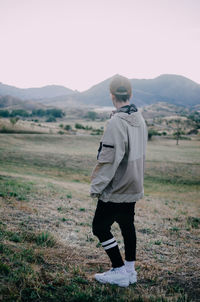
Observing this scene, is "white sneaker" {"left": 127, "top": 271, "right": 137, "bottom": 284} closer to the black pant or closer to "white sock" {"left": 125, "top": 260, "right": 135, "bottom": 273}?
"white sock" {"left": 125, "top": 260, "right": 135, "bottom": 273}

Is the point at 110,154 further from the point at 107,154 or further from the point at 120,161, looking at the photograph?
the point at 120,161

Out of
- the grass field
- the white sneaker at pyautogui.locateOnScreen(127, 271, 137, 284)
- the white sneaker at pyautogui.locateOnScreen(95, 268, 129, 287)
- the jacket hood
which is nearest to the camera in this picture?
the grass field

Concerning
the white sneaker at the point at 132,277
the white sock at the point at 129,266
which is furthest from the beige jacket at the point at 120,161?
the white sneaker at the point at 132,277

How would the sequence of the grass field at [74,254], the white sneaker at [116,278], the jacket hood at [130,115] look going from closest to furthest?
the grass field at [74,254] < the jacket hood at [130,115] < the white sneaker at [116,278]

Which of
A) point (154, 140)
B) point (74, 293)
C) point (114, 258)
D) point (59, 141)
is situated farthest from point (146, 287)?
point (154, 140)

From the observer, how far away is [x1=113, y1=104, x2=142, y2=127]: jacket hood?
2.95 meters

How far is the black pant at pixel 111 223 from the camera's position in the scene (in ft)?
9.86

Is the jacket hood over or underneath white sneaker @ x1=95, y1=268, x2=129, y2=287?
over

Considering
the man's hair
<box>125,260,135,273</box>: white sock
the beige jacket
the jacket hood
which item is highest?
the man's hair

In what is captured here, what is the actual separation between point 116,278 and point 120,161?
4.93 feet

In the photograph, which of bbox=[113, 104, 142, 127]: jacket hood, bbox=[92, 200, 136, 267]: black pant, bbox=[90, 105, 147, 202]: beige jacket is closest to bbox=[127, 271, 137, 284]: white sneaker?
bbox=[92, 200, 136, 267]: black pant

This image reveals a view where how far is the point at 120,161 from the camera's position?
2.88 m

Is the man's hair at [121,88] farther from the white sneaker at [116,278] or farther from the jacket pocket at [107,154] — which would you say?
the white sneaker at [116,278]

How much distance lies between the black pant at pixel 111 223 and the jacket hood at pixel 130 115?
1010 millimetres
